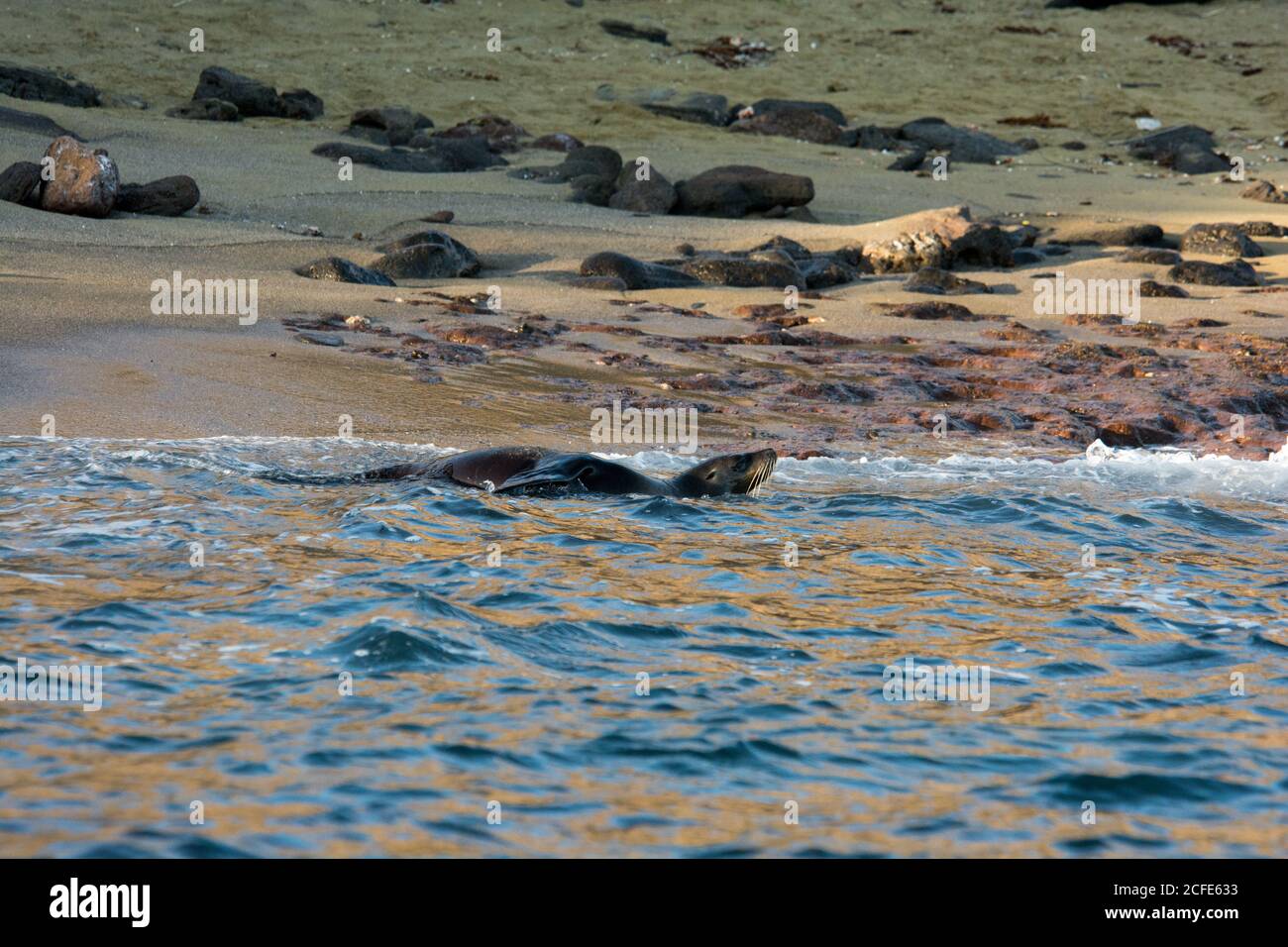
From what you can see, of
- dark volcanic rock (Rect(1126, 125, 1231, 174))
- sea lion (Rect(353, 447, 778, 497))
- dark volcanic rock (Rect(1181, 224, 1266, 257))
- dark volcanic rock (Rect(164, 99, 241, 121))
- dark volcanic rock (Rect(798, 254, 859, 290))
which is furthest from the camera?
dark volcanic rock (Rect(1126, 125, 1231, 174))

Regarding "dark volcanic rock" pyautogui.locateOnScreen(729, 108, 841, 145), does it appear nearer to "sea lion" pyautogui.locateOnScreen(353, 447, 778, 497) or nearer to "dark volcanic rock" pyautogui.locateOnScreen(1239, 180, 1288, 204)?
"dark volcanic rock" pyautogui.locateOnScreen(1239, 180, 1288, 204)

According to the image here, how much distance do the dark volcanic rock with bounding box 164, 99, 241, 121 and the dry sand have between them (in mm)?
327

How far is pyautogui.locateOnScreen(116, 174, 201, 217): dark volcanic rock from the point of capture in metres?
13.0

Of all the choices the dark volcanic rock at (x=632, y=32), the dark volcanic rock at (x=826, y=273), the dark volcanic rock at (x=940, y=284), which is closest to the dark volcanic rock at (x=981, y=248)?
the dark volcanic rock at (x=940, y=284)

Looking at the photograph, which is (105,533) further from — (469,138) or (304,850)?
(469,138)

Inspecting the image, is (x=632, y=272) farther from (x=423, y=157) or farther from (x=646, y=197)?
(x=423, y=157)

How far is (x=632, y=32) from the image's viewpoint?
2594 cm

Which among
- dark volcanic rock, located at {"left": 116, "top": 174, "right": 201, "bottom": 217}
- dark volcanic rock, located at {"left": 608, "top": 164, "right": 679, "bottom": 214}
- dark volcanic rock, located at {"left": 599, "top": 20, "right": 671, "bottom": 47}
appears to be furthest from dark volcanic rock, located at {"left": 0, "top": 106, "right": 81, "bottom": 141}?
dark volcanic rock, located at {"left": 599, "top": 20, "right": 671, "bottom": 47}

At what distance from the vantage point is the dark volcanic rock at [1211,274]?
12992 mm

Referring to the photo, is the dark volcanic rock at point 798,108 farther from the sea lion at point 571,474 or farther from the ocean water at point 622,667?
the sea lion at point 571,474

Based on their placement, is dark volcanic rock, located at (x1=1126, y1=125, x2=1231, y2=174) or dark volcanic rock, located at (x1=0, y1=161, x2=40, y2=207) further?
dark volcanic rock, located at (x1=1126, y1=125, x2=1231, y2=174)
